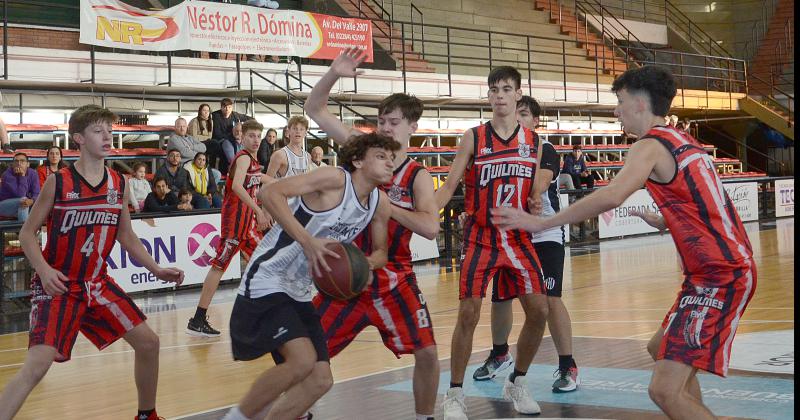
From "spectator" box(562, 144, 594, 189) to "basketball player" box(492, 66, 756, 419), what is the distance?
1492 cm

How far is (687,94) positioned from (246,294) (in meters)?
24.3

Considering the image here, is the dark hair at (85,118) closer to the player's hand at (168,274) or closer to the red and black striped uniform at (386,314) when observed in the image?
the player's hand at (168,274)

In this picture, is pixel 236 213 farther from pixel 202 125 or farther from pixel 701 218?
pixel 202 125

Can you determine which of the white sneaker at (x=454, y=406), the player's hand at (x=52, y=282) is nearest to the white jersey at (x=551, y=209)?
the white sneaker at (x=454, y=406)

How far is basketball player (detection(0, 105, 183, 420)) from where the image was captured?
487 cm

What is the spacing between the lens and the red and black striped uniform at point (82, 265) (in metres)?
4.92

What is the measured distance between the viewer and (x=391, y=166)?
444cm

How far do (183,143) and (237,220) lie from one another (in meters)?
5.82

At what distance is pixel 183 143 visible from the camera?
47.3ft

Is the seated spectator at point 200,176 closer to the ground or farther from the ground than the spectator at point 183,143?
closer to the ground

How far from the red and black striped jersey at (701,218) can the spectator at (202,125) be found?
38.3ft

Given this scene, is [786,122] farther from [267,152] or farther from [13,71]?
[13,71]

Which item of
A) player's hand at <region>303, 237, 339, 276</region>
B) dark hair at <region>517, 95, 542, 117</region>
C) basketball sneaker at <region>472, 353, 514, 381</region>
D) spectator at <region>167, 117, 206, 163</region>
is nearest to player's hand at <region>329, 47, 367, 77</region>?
player's hand at <region>303, 237, 339, 276</region>

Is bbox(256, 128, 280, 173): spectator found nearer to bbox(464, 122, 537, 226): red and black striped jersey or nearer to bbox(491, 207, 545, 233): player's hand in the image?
bbox(464, 122, 537, 226): red and black striped jersey
